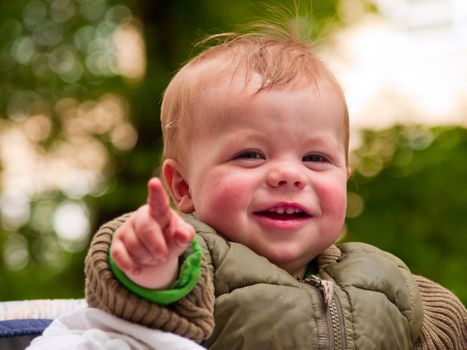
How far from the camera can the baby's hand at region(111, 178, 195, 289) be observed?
3.20 feet

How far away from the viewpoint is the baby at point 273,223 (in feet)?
4.18

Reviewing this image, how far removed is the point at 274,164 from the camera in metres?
1.39

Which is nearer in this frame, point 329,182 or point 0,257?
point 329,182

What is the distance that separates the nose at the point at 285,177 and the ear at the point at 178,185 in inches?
8.5

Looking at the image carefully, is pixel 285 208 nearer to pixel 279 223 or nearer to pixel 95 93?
pixel 279 223

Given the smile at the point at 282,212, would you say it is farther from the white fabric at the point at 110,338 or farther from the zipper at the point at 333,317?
the white fabric at the point at 110,338

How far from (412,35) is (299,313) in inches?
175

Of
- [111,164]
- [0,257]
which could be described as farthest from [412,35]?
[0,257]

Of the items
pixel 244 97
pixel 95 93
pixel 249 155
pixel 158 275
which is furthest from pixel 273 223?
pixel 95 93

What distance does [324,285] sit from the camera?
1.34m

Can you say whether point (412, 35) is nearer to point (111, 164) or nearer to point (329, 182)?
point (111, 164)

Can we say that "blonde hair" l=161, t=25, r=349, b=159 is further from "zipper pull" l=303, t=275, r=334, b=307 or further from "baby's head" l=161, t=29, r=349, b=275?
"zipper pull" l=303, t=275, r=334, b=307

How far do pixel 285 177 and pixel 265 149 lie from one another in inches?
2.8

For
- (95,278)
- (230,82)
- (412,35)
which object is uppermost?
(230,82)
